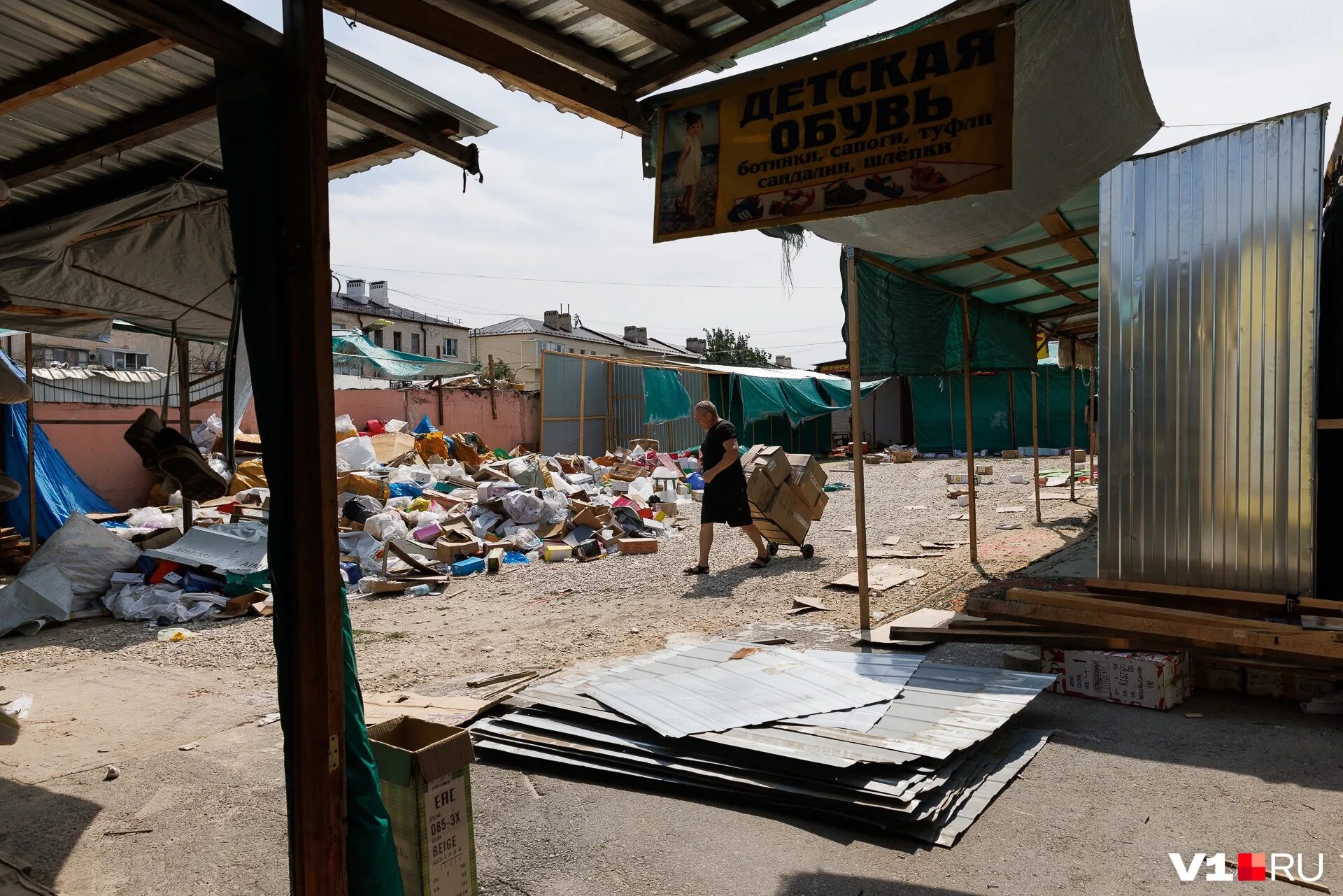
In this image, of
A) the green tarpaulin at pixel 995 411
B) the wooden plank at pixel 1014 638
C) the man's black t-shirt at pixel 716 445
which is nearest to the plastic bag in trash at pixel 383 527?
the man's black t-shirt at pixel 716 445

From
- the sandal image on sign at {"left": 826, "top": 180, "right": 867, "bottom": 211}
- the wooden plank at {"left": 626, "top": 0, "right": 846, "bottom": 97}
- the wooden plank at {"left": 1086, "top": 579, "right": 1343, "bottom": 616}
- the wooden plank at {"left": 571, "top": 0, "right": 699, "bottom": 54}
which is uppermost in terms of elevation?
the wooden plank at {"left": 571, "top": 0, "right": 699, "bottom": 54}

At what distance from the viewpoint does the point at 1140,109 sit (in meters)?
3.84

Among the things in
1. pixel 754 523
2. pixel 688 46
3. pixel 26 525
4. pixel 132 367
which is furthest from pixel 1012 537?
pixel 132 367

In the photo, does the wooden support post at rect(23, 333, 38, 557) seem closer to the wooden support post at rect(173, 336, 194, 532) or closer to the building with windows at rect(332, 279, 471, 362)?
the wooden support post at rect(173, 336, 194, 532)

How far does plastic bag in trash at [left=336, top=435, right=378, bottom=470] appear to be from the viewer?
12.9 meters

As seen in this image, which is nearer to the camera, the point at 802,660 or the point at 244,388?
the point at 244,388

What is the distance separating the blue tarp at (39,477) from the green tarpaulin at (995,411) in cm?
2211

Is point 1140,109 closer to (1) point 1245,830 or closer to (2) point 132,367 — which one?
(1) point 1245,830

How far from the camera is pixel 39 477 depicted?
10.7 m

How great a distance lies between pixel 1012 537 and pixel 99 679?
9.60 meters

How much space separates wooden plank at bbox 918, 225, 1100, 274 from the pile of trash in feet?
16.6

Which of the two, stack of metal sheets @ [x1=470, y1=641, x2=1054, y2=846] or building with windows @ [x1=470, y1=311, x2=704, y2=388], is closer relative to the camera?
stack of metal sheets @ [x1=470, y1=641, x2=1054, y2=846]

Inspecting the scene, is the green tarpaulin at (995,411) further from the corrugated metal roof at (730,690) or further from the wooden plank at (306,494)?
the wooden plank at (306,494)

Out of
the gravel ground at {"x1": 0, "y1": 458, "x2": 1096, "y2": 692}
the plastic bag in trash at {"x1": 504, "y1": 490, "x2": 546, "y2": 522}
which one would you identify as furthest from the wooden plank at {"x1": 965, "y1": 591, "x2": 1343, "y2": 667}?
the plastic bag in trash at {"x1": 504, "y1": 490, "x2": 546, "y2": 522}
